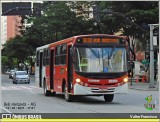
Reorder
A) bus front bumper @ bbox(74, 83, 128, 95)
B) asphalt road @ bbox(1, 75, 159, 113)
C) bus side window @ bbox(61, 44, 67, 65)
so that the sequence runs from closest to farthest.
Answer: asphalt road @ bbox(1, 75, 159, 113) → bus front bumper @ bbox(74, 83, 128, 95) → bus side window @ bbox(61, 44, 67, 65)

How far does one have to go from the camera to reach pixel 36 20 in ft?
221

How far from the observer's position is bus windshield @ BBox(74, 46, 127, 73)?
64.8 ft

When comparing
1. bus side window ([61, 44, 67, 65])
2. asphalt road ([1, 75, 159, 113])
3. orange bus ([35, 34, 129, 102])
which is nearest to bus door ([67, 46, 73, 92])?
orange bus ([35, 34, 129, 102])

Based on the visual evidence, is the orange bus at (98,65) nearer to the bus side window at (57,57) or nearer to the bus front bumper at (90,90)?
the bus front bumper at (90,90)

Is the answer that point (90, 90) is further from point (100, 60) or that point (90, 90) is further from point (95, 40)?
point (95, 40)

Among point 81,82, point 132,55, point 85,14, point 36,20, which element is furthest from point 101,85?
point 36,20

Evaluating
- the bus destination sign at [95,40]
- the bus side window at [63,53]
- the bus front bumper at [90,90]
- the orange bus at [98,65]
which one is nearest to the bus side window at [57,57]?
the bus side window at [63,53]

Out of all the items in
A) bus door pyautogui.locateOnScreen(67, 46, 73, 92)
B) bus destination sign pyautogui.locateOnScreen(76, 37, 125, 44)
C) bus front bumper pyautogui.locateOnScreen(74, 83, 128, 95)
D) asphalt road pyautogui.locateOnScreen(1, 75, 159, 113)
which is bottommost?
asphalt road pyautogui.locateOnScreen(1, 75, 159, 113)

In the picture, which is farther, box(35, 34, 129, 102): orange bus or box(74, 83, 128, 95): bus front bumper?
box(74, 83, 128, 95): bus front bumper

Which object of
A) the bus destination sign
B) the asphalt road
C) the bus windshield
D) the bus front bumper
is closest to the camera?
the asphalt road

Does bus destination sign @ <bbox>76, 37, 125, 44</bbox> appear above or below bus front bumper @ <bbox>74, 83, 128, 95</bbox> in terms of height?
above

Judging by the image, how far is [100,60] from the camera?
19.8 m

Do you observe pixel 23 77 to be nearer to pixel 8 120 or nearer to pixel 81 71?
pixel 81 71

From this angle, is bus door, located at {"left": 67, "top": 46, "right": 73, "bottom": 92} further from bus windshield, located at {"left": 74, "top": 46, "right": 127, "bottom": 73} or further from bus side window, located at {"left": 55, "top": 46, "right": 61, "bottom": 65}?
bus side window, located at {"left": 55, "top": 46, "right": 61, "bottom": 65}
